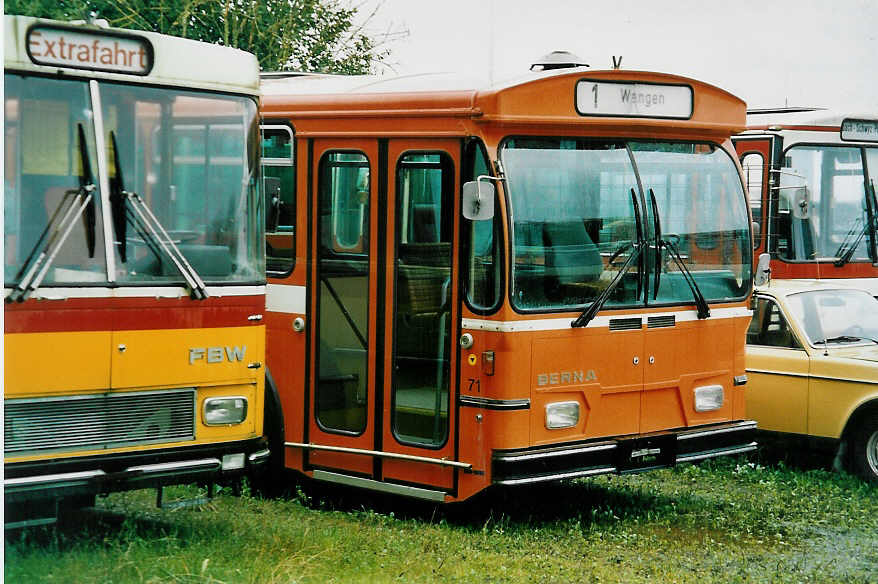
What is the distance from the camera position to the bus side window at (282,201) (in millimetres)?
9906

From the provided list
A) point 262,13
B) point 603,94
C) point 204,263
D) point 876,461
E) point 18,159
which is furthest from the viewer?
point 262,13

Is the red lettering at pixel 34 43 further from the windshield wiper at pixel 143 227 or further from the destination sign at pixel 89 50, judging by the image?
the windshield wiper at pixel 143 227

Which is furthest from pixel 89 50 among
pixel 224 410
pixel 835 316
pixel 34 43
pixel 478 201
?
pixel 835 316

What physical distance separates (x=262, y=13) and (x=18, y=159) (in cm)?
736

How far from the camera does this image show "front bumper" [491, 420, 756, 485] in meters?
8.62

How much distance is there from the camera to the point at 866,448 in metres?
10.8

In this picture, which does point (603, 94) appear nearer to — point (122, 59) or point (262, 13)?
point (122, 59)

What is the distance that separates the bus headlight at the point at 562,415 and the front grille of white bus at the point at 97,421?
2382 millimetres

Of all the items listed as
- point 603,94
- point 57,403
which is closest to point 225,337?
point 57,403

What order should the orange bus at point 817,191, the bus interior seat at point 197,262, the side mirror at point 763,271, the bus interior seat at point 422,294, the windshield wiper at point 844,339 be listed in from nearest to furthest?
the bus interior seat at point 197,262, the bus interior seat at point 422,294, the side mirror at point 763,271, the windshield wiper at point 844,339, the orange bus at point 817,191

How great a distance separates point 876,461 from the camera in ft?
35.2

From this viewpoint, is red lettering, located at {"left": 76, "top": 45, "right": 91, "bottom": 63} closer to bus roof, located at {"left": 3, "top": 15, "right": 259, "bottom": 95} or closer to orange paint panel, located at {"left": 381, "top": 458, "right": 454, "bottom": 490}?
bus roof, located at {"left": 3, "top": 15, "right": 259, "bottom": 95}

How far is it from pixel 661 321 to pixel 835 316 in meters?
2.91

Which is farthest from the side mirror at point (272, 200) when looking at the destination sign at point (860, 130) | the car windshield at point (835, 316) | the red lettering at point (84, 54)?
the destination sign at point (860, 130)
